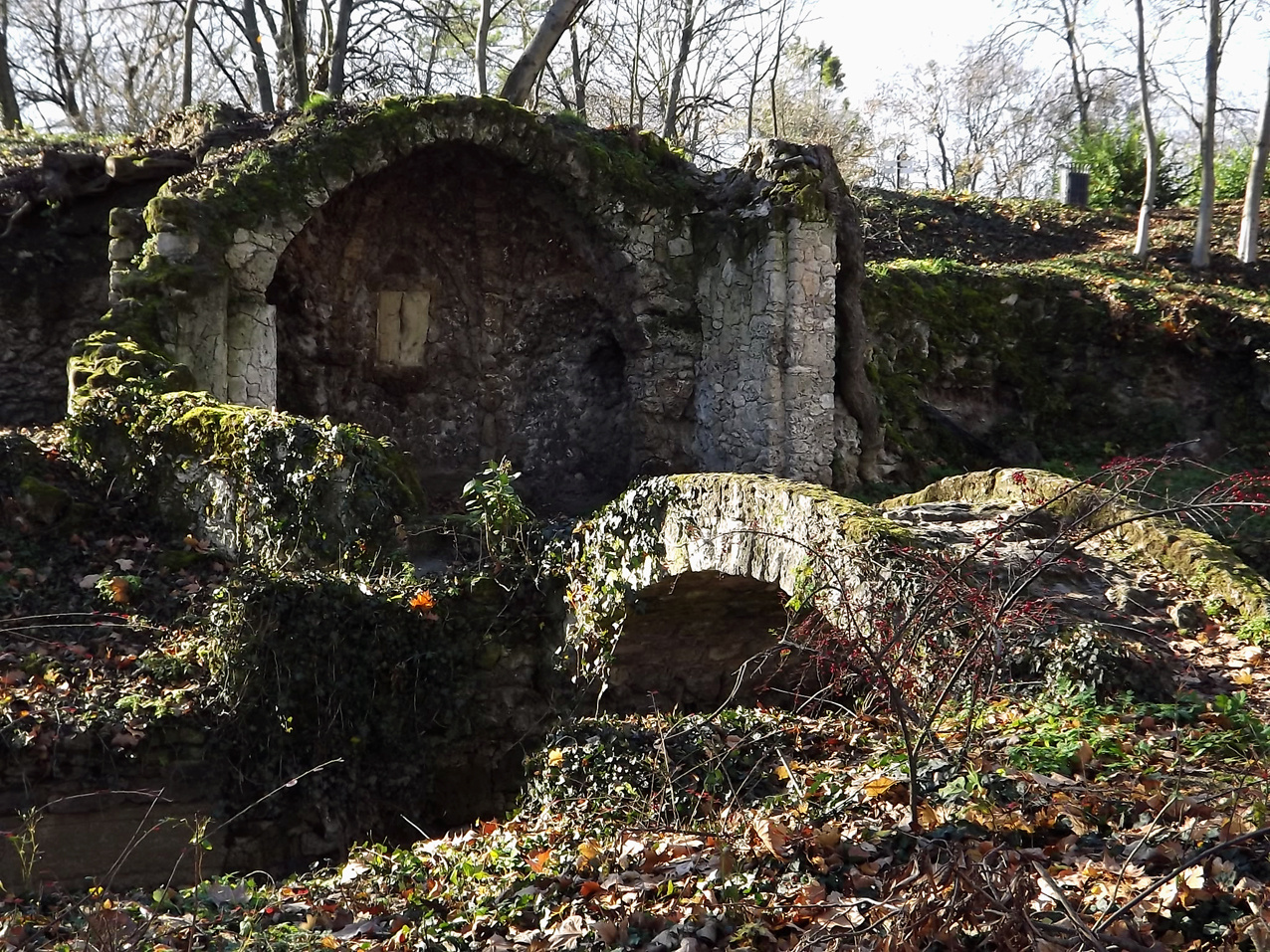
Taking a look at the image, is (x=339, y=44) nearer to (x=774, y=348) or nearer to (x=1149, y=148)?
(x=774, y=348)

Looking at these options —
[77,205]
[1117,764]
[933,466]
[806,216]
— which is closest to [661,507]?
[1117,764]

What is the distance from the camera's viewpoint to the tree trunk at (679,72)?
19.8m

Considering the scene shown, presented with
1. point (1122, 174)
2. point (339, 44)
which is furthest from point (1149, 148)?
point (339, 44)

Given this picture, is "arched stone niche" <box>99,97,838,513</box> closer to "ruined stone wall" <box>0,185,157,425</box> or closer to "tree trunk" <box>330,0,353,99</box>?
"ruined stone wall" <box>0,185,157,425</box>

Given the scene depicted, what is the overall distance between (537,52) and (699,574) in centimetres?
901

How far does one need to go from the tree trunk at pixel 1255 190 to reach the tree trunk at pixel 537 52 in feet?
33.3

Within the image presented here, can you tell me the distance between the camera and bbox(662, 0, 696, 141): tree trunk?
65.0 feet

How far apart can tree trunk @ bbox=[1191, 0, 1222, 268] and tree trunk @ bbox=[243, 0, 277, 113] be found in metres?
13.5

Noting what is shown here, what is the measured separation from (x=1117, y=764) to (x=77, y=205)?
12.8 metres

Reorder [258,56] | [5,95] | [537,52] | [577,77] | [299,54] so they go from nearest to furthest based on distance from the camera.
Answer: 1. [537,52]
2. [299,54]
3. [258,56]
4. [5,95]
5. [577,77]

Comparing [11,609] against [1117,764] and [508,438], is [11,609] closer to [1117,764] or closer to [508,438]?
[508,438]

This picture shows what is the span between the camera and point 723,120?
25.1m

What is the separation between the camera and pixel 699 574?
23.8ft

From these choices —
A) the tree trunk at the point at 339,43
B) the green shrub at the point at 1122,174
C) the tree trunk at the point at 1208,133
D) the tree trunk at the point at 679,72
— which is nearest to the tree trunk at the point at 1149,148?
the tree trunk at the point at 1208,133
